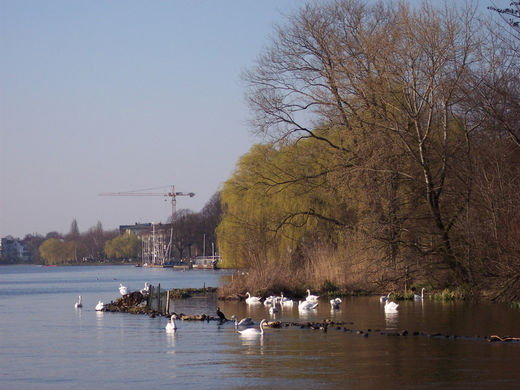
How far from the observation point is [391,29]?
101ft

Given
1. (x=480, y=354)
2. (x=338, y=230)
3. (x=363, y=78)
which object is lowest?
(x=480, y=354)

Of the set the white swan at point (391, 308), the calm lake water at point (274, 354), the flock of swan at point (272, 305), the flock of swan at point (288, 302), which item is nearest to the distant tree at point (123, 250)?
the flock of swan at point (272, 305)

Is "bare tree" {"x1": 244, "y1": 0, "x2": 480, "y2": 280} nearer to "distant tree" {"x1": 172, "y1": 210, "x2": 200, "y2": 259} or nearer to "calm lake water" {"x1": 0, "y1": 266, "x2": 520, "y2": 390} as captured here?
"calm lake water" {"x1": 0, "y1": 266, "x2": 520, "y2": 390}

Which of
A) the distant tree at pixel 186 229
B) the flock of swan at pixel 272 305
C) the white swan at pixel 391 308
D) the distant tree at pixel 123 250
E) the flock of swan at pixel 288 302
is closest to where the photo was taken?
the flock of swan at pixel 272 305

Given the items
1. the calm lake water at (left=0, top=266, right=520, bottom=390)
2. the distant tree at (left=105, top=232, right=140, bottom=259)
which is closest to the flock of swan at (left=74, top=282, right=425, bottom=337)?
the calm lake water at (left=0, top=266, right=520, bottom=390)

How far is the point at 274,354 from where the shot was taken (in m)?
18.7

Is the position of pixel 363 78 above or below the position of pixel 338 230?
above

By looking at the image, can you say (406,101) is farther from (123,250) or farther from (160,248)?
(123,250)

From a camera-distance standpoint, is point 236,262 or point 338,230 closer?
point 338,230

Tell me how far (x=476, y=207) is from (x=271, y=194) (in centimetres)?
1451

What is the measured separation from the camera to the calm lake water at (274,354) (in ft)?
50.1

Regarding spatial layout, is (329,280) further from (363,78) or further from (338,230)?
(363,78)

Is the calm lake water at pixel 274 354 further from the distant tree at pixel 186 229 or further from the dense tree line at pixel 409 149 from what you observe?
the distant tree at pixel 186 229

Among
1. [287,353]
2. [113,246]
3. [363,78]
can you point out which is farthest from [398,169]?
[113,246]
